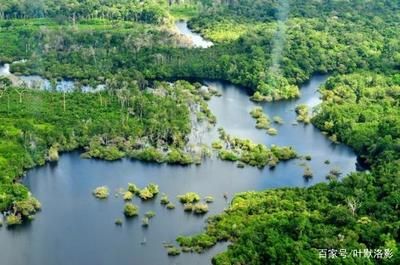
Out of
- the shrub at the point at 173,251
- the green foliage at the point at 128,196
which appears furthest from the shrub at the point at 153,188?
the shrub at the point at 173,251

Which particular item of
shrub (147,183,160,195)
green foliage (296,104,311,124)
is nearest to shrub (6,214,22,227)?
shrub (147,183,160,195)

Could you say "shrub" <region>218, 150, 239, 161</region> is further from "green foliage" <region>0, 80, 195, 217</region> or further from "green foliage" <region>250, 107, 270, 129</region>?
"green foliage" <region>250, 107, 270, 129</region>

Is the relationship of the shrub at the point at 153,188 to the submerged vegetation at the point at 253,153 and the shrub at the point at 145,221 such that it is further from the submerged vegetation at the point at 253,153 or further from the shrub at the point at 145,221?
the submerged vegetation at the point at 253,153

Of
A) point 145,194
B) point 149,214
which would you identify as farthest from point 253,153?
point 149,214

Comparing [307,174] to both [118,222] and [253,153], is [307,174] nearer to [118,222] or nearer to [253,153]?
[253,153]

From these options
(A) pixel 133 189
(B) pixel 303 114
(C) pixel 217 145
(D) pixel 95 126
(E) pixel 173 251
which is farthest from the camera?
(B) pixel 303 114

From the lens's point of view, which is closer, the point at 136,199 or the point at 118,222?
the point at 118,222
